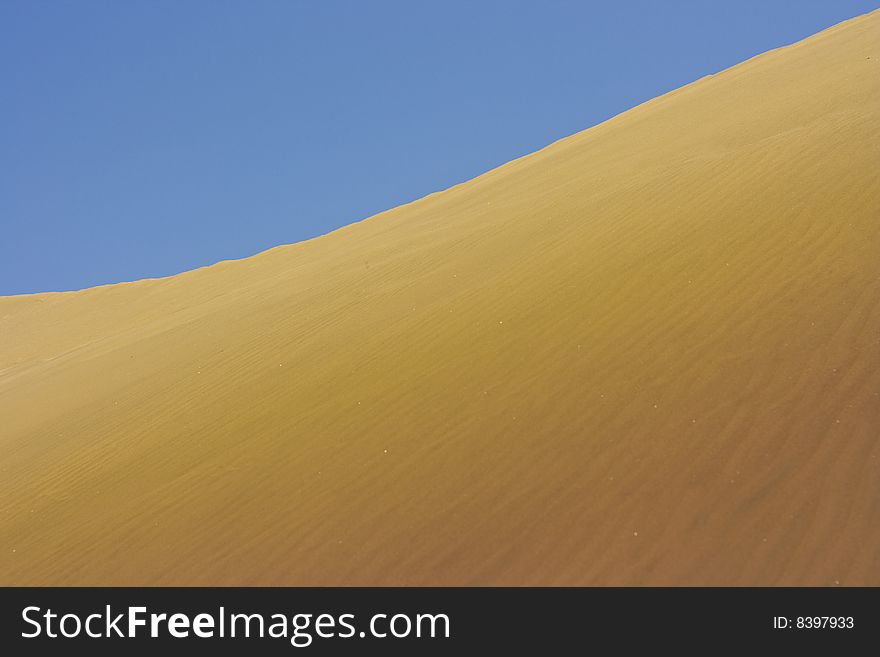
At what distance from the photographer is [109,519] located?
343 inches

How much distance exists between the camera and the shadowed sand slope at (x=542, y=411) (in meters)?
6.51

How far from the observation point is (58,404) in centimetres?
1429

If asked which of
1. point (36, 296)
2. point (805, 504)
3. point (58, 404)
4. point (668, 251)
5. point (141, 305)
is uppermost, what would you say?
point (36, 296)

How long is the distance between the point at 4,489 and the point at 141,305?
60.4 ft

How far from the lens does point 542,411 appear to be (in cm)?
811

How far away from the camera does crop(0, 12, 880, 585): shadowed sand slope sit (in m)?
6.51

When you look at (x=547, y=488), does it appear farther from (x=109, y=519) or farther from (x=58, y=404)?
(x=58, y=404)

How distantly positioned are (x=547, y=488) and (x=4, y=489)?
21.6ft

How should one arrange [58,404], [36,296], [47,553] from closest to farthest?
1. [47,553]
2. [58,404]
3. [36,296]
